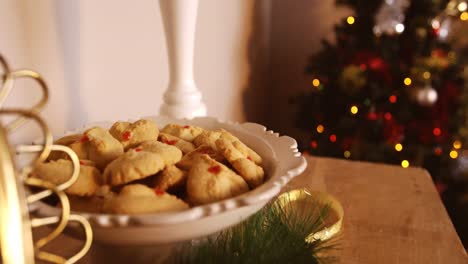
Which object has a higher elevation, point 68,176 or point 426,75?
point 68,176

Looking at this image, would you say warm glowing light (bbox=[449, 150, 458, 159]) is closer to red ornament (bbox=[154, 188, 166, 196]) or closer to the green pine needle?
the green pine needle

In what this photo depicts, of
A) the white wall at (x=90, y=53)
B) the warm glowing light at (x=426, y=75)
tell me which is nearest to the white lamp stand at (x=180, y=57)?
the white wall at (x=90, y=53)

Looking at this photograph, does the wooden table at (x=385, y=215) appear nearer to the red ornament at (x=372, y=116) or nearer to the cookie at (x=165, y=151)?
the cookie at (x=165, y=151)

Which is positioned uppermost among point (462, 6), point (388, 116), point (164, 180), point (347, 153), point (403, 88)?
point (462, 6)

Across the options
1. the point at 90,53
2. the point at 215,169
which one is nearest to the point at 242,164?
the point at 215,169

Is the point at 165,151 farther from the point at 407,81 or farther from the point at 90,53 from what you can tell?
the point at 407,81

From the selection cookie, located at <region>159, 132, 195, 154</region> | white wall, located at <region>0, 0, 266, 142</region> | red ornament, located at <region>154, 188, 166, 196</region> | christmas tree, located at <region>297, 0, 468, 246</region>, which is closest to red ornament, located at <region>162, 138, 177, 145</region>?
cookie, located at <region>159, 132, 195, 154</region>
